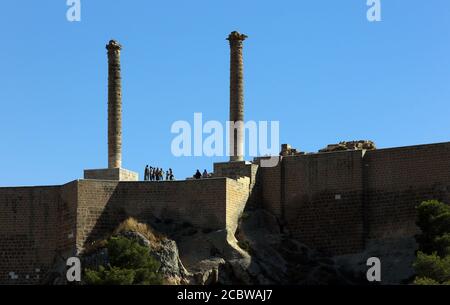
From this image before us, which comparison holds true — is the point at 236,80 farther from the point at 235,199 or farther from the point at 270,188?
the point at 235,199

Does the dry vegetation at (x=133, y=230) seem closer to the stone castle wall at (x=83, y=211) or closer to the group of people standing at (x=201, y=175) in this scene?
the stone castle wall at (x=83, y=211)

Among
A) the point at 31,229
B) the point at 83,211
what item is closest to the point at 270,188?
the point at 83,211

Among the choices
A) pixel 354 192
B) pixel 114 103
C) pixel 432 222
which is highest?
pixel 114 103

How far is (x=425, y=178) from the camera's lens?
41.6 m

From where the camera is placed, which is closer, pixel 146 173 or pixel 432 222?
pixel 432 222

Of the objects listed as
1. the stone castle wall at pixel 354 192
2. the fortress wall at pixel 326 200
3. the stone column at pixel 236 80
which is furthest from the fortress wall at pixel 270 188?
the stone column at pixel 236 80

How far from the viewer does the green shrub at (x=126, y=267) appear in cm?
3691

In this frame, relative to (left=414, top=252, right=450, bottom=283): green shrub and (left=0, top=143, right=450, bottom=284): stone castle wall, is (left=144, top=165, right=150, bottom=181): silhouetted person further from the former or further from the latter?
(left=414, top=252, right=450, bottom=283): green shrub

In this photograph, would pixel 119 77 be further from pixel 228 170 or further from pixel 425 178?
pixel 425 178

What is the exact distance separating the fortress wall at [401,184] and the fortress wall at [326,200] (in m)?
0.43

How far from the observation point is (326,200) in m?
43.5

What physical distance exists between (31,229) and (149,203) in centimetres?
442

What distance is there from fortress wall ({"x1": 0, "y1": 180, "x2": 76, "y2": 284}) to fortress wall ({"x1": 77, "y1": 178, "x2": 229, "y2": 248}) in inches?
34.5
